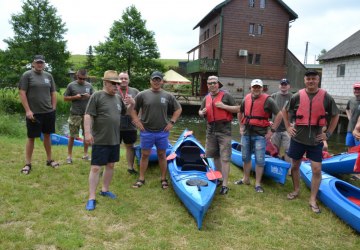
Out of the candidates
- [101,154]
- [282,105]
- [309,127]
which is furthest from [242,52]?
[101,154]

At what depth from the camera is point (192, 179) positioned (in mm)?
4363

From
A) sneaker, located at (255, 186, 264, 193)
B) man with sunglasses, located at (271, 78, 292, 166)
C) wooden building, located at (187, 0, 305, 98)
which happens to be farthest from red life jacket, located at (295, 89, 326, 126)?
wooden building, located at (187, 0, 305, 98)

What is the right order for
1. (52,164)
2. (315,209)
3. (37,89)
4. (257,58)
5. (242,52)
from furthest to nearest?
(257,58)
(242,52)
(52,164)
(37,89)
(315,209)

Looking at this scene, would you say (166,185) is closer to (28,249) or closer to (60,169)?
(60,169)

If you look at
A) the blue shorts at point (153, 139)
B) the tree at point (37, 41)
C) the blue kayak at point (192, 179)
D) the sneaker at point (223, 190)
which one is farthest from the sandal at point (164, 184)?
the tree at point (37, 41)

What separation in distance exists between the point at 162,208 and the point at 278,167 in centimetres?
225

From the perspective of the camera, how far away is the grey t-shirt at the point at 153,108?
15.3 feet

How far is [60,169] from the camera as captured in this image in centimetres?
548

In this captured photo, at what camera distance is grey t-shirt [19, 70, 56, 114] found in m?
4.81

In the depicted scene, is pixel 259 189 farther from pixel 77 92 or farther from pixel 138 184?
pixel 77 92

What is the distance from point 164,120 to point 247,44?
76.5ft

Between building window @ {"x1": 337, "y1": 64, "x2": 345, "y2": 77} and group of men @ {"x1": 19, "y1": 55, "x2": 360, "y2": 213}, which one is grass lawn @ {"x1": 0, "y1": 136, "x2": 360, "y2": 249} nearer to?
group of men @ {"x1": 19, "y1": 55, "x2": 360, "y2": 213}

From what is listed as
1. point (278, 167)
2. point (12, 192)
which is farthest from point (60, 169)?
point (278, 167)

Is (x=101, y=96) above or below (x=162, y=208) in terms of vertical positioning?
above
